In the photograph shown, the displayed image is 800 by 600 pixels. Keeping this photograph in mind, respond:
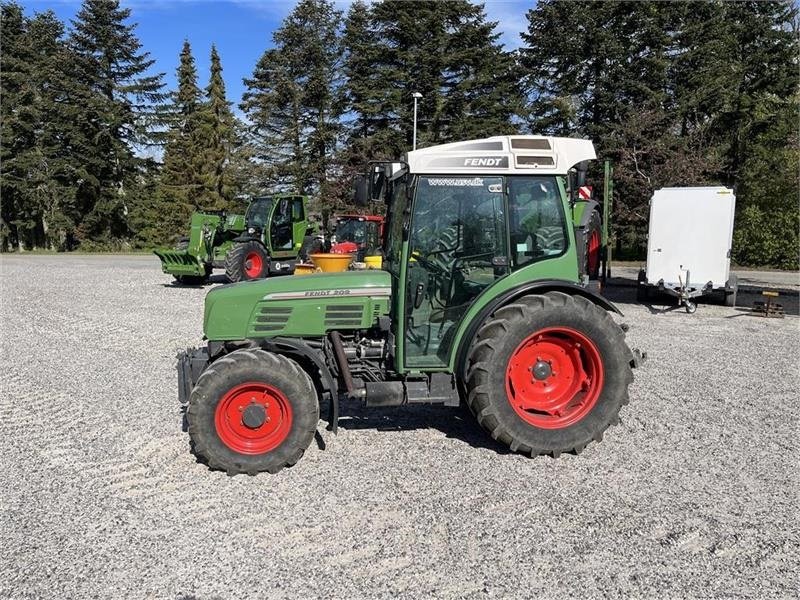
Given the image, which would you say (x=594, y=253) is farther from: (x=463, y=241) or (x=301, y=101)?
(x=301, y=101)

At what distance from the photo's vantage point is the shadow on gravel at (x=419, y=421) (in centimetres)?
507

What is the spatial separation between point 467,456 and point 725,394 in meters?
3.40

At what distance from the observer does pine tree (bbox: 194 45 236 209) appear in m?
36.9

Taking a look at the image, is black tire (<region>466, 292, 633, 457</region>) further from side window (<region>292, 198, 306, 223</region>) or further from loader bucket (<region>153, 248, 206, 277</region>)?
side window (<region>292, 198, 306, 223</region>)

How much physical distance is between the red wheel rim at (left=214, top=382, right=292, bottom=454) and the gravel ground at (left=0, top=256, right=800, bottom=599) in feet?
0.80

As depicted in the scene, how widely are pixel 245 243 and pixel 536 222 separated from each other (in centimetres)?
1223

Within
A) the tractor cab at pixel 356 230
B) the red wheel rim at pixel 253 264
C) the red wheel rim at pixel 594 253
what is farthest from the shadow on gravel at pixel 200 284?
the red wheel rim at pixel 594 253

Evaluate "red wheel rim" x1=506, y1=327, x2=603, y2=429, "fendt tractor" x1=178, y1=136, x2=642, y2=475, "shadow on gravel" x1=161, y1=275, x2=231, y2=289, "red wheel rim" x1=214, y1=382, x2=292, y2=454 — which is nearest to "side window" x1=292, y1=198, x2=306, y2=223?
"shadow on gravel" x1=161, y1=275, x2=231, y2=289

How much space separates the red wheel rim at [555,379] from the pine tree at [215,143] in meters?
34.4

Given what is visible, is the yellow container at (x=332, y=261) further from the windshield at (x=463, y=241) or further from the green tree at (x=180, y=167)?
the green tree at (x=180, y=167)

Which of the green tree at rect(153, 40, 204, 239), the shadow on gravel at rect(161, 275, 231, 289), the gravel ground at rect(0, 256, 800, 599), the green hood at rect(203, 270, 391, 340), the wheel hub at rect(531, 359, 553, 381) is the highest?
the green tree at rect(153, 40, 204, 239)

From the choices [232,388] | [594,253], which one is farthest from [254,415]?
[594,253]

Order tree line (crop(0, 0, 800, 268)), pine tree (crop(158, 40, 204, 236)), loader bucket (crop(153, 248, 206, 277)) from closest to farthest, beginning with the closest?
loader bucket (crop(153, 248, 206, 277)) → tree line (crop(0, 0, 800, 268)) → pine tree (crop(158, 40, 204, 236))

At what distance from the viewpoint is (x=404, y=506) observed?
3863 mm
